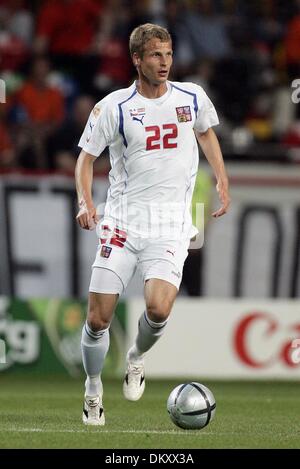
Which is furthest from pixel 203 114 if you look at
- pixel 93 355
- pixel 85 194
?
pixel 93 355

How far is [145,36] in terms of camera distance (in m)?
8.64

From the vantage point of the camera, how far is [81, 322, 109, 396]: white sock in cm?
870

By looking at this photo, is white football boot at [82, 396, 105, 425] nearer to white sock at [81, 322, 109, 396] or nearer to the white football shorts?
white sock at [81, 322, 109, 396]

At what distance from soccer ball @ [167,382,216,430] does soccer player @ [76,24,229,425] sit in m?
0.57

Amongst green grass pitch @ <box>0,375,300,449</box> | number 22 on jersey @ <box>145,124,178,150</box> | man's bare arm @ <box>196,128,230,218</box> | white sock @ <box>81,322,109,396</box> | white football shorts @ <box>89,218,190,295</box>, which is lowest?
green grass pitch @ <box>0,375,300,449</box>

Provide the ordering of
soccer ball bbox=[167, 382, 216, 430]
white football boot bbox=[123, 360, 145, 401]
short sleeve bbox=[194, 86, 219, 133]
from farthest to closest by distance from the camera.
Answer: white football boot bbox=[123, 360, 145, 401]
short sleeve bbox=[194, 86, 219, 133]
soccer ball bbox=[167, 382, 216, 430]

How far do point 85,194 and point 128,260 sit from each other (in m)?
0.55

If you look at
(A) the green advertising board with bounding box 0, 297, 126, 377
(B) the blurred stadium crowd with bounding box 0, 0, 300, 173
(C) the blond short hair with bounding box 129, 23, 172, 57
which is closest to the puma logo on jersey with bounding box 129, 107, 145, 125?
(C) the blond short hair with bounding box 129, 23, 172, 57

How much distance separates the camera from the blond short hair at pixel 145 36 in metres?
8.62

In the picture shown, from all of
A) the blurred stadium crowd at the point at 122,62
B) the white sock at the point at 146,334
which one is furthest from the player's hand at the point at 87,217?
the blurred stadium crowd at the point at 122,62
